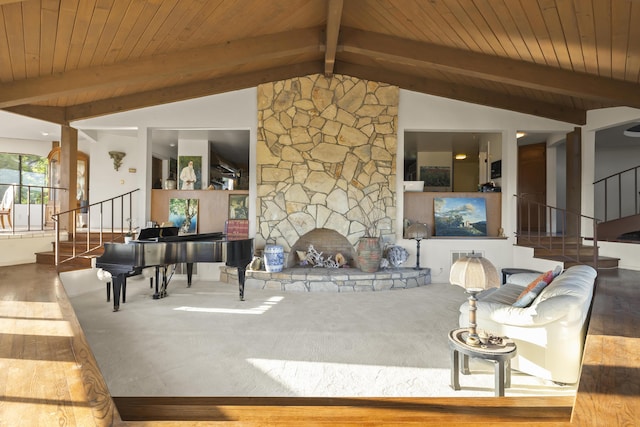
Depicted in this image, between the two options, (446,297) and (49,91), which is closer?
(49,91)

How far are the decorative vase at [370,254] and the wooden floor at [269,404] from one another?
3.61 metres

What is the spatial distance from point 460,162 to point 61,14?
10.3 metres

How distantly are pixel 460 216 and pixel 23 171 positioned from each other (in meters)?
11.3

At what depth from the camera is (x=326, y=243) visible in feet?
22.3

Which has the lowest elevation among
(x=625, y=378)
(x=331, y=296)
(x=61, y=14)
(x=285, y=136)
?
(x=331, y=296)

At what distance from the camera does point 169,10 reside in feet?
12.3

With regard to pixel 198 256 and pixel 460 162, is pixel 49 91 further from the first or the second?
pixel 460 162

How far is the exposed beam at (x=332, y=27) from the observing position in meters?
3.95

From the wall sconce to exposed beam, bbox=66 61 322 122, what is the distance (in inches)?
92.3

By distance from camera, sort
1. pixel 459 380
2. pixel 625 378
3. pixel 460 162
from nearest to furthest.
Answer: pixel 625 378 < pixel 459 380 < pixel 460 162

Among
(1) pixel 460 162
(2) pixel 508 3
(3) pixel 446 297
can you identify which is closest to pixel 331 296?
(3) pixel 446 297

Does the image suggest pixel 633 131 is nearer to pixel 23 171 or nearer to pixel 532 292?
pixel 532 292

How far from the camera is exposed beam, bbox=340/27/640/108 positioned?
15.1 feet

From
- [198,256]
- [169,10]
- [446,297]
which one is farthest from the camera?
[446,297]
